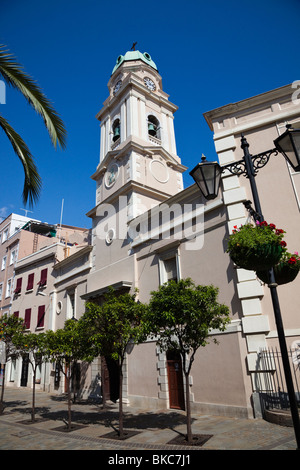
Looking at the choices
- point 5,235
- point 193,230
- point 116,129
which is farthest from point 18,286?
point 193,230

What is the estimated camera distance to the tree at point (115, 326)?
32.2 feet

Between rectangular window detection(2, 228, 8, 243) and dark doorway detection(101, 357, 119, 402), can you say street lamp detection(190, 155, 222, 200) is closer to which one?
dark doorway detection(101, 357, 119, 402)

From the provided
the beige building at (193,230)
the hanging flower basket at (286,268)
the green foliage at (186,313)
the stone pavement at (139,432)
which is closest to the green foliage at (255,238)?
the hanging flower basket at (286,268)

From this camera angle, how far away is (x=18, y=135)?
295 inches

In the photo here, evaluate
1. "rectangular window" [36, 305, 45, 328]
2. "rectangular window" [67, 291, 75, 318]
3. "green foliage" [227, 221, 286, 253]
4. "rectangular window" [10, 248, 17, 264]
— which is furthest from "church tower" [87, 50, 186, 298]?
"rectangular window" [10, 248, 17, 264]

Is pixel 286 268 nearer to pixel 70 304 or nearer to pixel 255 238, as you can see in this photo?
pixel 255 238

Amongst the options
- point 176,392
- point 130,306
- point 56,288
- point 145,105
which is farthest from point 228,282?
point 56,288

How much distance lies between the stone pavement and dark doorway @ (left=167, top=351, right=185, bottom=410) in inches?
20.4

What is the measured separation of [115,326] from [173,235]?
6.42 m

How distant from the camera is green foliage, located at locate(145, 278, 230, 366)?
337 inches

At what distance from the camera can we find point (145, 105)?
2241 centimetres
